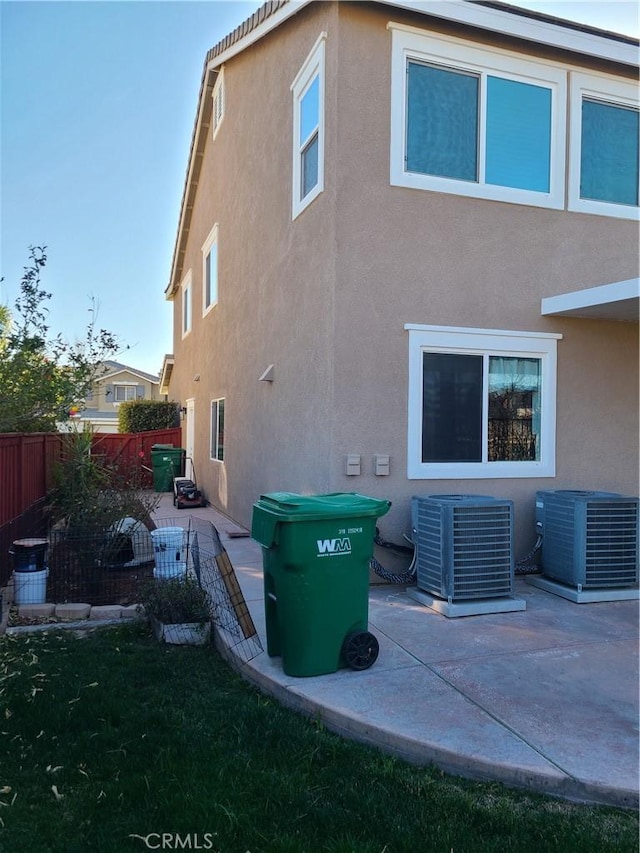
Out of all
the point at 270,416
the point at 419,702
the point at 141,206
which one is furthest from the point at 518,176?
the point at 141,206

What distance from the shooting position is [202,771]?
10.3 ft

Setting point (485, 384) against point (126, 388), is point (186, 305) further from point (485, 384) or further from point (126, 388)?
point (126, 388)

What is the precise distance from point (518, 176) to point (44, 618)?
6871mm

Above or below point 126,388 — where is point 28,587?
below

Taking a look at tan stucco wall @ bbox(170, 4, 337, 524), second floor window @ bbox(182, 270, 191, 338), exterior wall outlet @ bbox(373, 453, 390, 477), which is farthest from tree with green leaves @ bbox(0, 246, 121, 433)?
second floor window @ bbox(182, 270, 191, 338)

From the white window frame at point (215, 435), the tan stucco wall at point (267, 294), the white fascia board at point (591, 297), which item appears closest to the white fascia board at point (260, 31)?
the tan stucco wall at point (267, 294)

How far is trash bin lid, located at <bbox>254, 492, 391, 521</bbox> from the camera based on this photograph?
4.09m

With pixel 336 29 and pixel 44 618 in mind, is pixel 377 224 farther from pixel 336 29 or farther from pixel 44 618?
pixel 44 618

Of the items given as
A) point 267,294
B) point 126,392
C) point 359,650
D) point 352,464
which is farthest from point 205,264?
point 126,392

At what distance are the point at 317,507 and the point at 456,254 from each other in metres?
3.94

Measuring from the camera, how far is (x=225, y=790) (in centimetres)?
297

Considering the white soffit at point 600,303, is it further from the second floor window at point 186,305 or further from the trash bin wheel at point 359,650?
the second floor window at point 186,305

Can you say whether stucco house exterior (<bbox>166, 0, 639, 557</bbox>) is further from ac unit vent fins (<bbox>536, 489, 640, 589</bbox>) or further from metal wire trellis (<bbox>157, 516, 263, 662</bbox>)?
metal wire trellis (<bbox>157, 516, 263, 662</bbox>)

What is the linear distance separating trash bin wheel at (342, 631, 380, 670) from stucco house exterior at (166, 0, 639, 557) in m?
2.28
